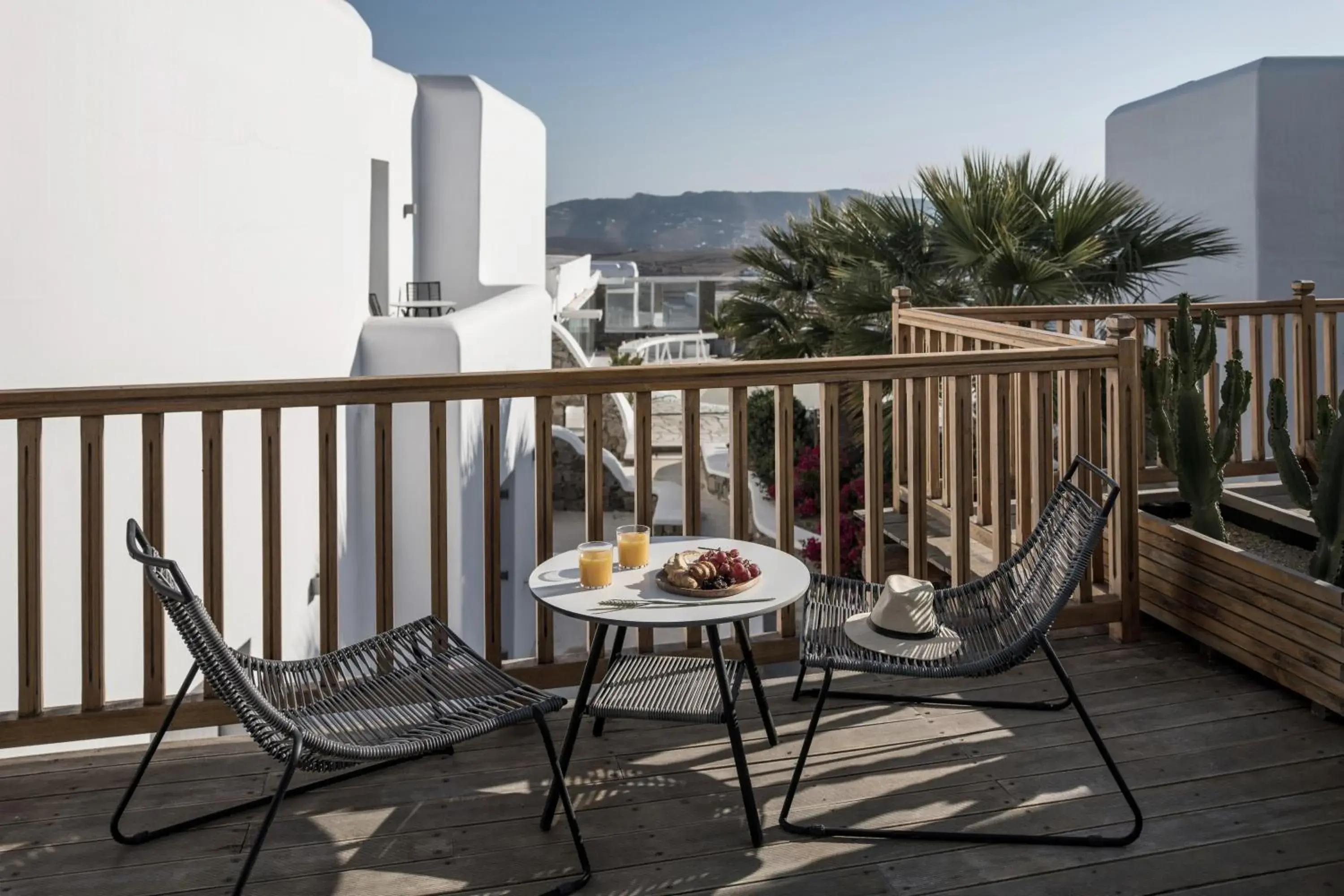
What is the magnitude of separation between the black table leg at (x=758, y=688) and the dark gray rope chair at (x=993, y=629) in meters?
0.13

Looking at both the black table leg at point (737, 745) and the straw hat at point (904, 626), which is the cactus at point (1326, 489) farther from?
the black table leg at point (737, 745)

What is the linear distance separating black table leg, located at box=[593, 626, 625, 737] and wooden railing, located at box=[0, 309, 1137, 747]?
20 cm

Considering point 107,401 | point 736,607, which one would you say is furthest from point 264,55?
point 736,607

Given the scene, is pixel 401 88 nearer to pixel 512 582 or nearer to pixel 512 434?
pixel 512 434

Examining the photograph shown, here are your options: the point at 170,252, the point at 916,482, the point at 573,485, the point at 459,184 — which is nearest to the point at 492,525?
the point at 916,482

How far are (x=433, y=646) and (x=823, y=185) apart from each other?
7142 centimetres

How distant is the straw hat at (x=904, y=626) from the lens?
282 centimetres

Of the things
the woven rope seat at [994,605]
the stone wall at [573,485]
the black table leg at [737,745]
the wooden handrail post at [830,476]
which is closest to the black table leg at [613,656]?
the black table leg at [737,745]

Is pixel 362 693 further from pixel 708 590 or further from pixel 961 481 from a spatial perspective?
pixel 961 481

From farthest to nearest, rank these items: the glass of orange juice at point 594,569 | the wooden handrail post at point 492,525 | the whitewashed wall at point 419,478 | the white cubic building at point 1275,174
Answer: the white cubic building at point 1275,174 → the whitewashed wall at point 419,478 → the wooden handrail post at point 492,525 → the glass of orange juice at point 594,569

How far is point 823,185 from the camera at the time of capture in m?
71.6

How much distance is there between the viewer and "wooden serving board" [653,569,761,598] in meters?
2.65

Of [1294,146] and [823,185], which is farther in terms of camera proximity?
[823,185]

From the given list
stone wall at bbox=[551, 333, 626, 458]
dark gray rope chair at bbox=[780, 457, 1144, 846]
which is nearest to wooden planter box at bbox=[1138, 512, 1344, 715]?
dark gray rope chair at bbox=[780, 457, 1144, 846]
